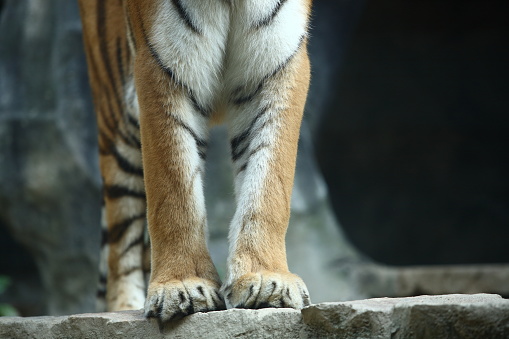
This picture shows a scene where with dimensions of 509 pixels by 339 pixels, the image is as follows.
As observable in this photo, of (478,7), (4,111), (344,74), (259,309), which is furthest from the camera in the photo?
(344,74)

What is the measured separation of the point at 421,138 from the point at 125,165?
5.34 meters

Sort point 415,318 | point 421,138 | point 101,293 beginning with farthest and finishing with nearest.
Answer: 1. point 421,138
2. point 101,293
3. point 415,318

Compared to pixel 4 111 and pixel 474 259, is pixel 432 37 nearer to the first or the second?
pixel 474 259

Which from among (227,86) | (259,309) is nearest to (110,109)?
(227,86)

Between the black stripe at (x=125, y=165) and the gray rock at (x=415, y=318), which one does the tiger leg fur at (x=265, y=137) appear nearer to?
the gray rock at (x=415, y=318)

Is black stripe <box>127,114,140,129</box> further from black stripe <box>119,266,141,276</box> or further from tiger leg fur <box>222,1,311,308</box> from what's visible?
tiger leg fur <box>222,1,311,308</box>

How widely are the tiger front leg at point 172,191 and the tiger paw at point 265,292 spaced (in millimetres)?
75

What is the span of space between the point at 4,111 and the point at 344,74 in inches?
161

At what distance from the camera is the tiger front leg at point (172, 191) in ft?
6.61

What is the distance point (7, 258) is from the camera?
21.8 ft

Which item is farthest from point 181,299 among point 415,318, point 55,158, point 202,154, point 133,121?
point 55,158

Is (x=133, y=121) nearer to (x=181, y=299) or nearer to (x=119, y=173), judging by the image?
(x=119, y=173)

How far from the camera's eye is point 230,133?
2.31m

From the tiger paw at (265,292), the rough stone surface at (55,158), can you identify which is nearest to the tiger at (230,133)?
the tiger paw at (265,292)
